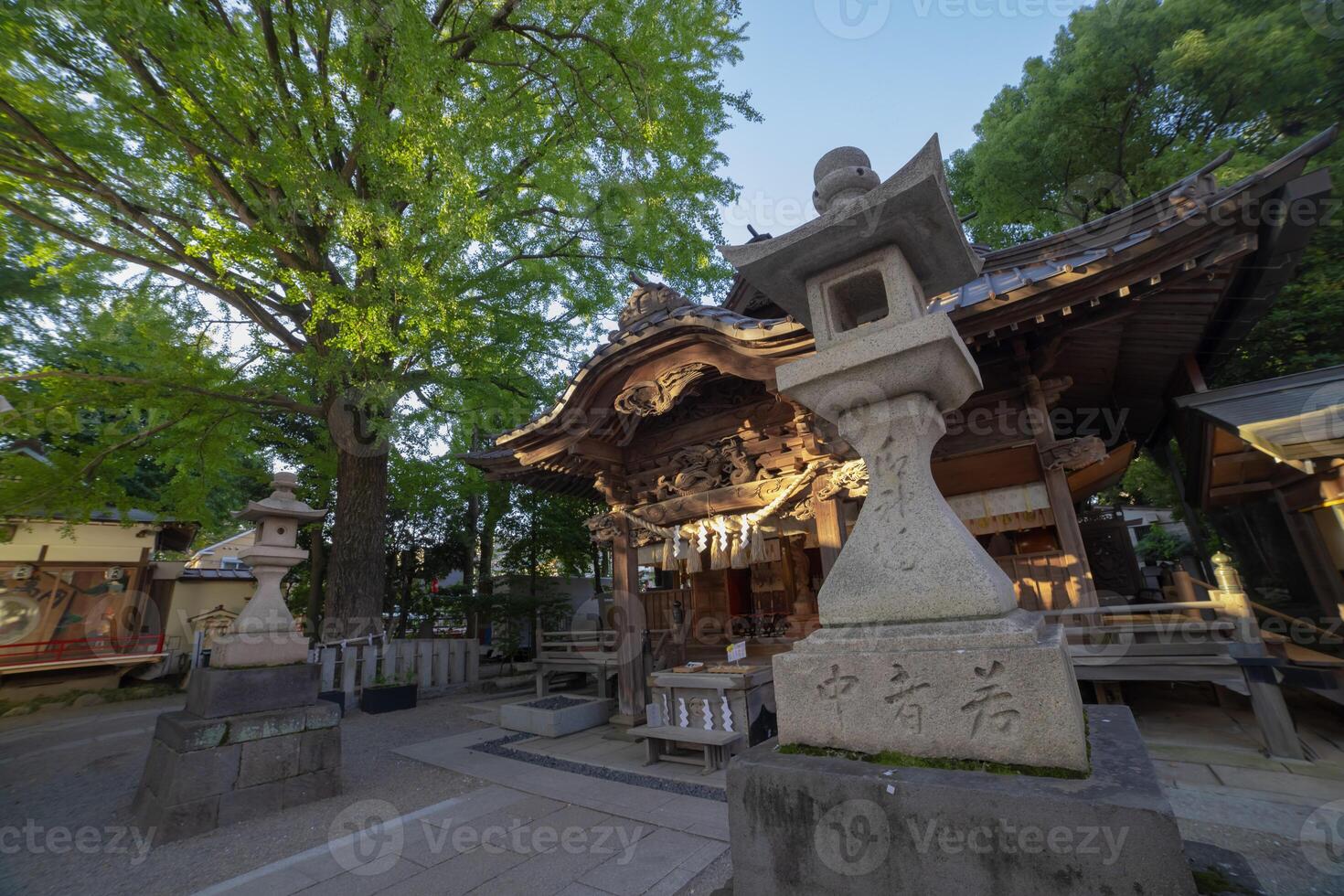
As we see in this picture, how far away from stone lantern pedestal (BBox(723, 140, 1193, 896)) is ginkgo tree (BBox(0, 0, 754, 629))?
6.07m

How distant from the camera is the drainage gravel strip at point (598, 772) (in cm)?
515

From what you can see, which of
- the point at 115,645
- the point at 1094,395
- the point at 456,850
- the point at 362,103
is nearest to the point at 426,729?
the point at 456,850

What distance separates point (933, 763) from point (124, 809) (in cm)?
766

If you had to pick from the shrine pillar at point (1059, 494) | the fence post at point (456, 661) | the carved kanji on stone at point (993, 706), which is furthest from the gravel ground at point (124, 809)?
the shrine pillar at point (1059, 494)

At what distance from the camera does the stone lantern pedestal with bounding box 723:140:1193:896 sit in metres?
1.65

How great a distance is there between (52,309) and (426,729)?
43.7ft

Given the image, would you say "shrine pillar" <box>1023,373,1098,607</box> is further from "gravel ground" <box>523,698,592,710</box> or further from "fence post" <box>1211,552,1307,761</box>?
"gravel ground" <box>523,698,592,710</box>

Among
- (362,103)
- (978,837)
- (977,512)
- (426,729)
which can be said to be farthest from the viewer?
(426,729)

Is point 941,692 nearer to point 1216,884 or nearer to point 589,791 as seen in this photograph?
point 1216,884

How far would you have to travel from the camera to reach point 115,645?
14617mm

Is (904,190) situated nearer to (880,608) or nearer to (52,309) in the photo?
(880,608)

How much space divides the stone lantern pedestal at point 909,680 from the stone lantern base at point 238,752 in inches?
212

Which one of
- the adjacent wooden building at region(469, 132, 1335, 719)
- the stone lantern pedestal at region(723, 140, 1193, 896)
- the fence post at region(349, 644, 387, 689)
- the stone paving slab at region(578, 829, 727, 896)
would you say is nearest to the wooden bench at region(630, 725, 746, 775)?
the stone paving slab at region(578, 829, 727, 896)

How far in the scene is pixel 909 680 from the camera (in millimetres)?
2102
